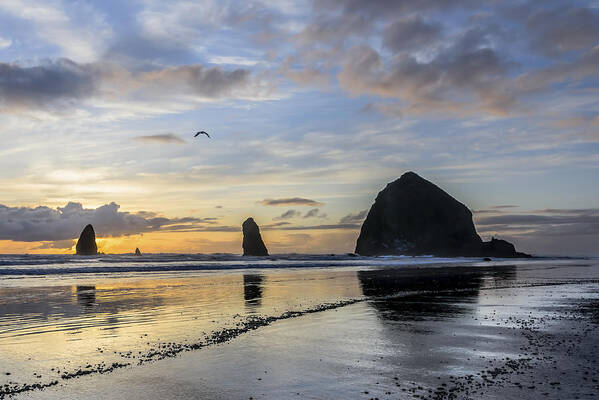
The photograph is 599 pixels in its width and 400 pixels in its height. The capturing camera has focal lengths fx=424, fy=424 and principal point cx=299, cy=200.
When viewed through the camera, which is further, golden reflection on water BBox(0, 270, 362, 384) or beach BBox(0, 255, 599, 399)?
golden reflection on water BBox(0, 270, 362, 384)

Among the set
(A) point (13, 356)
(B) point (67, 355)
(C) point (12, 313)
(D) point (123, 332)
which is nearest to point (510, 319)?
(D) point (123, 332)

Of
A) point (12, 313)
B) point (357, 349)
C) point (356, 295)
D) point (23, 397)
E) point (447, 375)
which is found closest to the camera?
point (23, 397)

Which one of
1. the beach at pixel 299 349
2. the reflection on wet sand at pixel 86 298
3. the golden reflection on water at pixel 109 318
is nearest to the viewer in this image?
the beach at pixel 299 349

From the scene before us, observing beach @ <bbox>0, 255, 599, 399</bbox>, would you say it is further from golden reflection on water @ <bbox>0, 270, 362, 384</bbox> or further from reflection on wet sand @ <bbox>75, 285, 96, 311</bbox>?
reflection on wet sand @ <bbox>75, 285, 96, 311</bbox>

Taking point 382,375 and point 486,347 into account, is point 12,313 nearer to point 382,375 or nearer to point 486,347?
point 382,375

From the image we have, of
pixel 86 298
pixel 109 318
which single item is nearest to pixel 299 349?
pixel 109 318

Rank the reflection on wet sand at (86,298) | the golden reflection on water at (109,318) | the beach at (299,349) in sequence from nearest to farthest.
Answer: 1. the beach at (299,349)
2. the golden reflection on water at (109,318)
3. the reflection on wet sand at (86,298)

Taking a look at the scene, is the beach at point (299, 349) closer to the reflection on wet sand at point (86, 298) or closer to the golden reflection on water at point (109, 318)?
the golden reflection on water at point (109, 318)

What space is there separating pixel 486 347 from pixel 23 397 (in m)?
14.3

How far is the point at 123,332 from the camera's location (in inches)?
709

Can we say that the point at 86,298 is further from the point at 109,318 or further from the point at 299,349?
the point at 299,349

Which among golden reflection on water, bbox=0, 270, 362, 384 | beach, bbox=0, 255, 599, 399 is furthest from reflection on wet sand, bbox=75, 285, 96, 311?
beach, bbox=0, 255, 599, 399

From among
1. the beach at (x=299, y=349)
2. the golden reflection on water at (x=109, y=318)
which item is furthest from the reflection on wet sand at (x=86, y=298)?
the beach at (x=299, y=349)

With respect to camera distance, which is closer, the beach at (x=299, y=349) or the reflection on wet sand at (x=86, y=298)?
the beach at (x=299, y=349)
